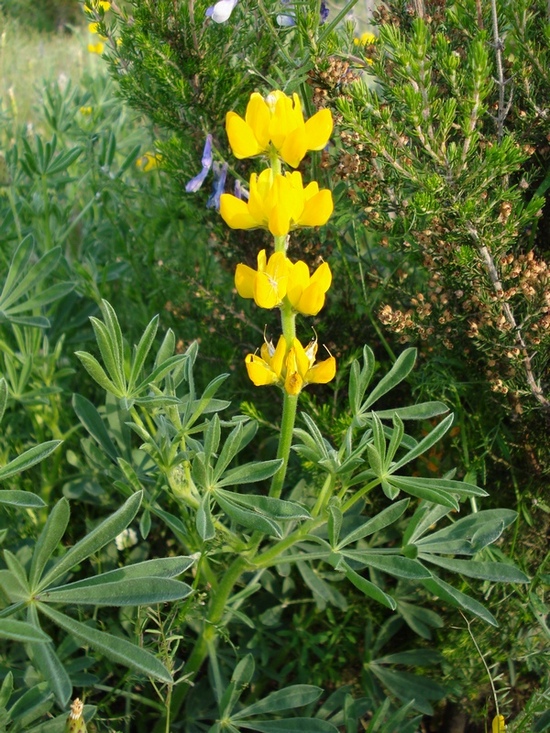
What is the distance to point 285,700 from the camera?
44.3 inches

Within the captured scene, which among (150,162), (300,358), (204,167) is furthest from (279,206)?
(150,162)

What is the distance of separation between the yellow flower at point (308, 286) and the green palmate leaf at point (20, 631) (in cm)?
47

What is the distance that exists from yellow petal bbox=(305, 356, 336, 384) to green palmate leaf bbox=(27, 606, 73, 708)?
44cm

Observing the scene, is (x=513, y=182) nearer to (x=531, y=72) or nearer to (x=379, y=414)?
(x=531, y=72)

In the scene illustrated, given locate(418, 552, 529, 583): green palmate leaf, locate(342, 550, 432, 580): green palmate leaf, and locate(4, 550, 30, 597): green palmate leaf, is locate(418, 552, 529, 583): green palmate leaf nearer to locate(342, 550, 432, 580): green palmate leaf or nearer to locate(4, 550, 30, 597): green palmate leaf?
locate(342, 550, 432, 580): green palmate leaf

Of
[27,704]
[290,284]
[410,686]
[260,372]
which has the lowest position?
[410,686]

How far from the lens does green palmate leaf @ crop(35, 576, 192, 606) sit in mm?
831

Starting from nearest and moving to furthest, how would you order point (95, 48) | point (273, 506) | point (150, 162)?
point (273, 506), point (150, 162), point (95, 48)

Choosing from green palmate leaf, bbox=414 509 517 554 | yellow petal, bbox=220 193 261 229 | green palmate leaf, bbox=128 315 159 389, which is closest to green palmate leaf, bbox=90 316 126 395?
green palmate leaf, bbox=128 315 159 389

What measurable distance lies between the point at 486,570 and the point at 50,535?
0.58m

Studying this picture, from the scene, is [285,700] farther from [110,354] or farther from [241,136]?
[241,136]

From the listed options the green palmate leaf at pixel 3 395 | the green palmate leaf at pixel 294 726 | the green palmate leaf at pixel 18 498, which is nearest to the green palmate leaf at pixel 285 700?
the green palmate leaf at pixel 294 726

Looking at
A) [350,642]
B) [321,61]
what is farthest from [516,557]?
[321,61]

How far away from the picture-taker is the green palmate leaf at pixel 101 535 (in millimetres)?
886
